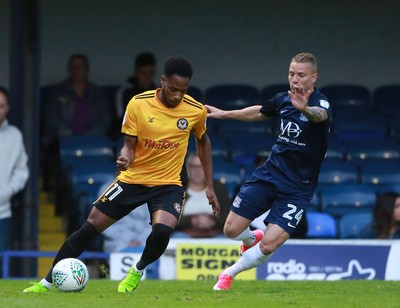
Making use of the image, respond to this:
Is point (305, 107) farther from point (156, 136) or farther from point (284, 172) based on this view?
point (156, 136)

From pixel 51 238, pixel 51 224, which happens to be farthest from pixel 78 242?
pixel 51 224

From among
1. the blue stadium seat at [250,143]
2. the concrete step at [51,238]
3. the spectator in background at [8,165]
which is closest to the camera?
the spectator in background at [8,165]

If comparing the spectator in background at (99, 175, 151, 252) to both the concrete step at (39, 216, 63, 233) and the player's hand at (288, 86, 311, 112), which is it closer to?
the concrete step at (39, 216, 63, 233)

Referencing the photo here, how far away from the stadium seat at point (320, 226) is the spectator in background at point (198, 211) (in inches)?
44.3

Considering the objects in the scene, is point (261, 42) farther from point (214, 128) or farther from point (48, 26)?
point (48, 26)

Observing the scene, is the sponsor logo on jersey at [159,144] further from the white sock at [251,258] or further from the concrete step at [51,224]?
the concrete step at [51,224]

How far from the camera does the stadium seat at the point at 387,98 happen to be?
1866 cm

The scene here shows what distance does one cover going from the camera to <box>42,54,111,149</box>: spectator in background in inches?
663

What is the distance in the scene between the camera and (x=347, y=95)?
18.6 m

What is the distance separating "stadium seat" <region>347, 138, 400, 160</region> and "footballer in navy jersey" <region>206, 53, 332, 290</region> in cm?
701

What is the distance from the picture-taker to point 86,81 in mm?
17031

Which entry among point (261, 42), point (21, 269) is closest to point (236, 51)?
point (261, 42)

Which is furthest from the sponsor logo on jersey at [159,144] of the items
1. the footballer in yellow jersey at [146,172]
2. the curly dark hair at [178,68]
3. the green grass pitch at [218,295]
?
the green grass pitch at [218,295]

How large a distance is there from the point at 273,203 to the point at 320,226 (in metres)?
4.74
